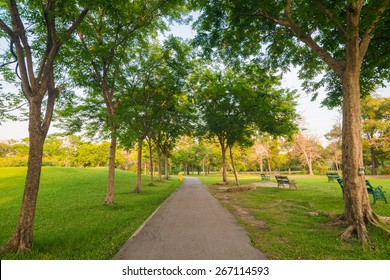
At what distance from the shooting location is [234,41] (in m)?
9.03

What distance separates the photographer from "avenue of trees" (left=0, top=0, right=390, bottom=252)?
543 centimetres

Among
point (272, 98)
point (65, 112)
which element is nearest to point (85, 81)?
point (65, 112)

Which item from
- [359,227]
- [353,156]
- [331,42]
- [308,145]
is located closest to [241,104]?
[331,42]

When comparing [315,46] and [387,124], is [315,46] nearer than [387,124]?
Yes

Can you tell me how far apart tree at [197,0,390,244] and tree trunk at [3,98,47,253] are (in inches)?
285

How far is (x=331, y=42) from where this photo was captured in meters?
9.13

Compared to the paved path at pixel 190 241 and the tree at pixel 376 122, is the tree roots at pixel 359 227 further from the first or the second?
the tree at pixel 376 122

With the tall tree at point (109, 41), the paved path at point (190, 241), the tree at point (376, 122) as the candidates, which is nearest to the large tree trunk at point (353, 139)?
the paved path at point (190, 241)

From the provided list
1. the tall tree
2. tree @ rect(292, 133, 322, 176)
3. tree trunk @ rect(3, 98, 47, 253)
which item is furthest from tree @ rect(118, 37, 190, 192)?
tree @ rect(292, 133, 322, 176)

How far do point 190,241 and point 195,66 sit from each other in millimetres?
13497

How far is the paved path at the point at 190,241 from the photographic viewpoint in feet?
14.2

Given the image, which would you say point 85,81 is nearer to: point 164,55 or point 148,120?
point 164,55

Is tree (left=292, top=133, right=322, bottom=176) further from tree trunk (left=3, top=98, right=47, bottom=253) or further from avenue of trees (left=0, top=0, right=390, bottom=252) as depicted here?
tree trunk (left=3, top=98, right=47, bottom=253)

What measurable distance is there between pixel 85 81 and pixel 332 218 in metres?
13.8
